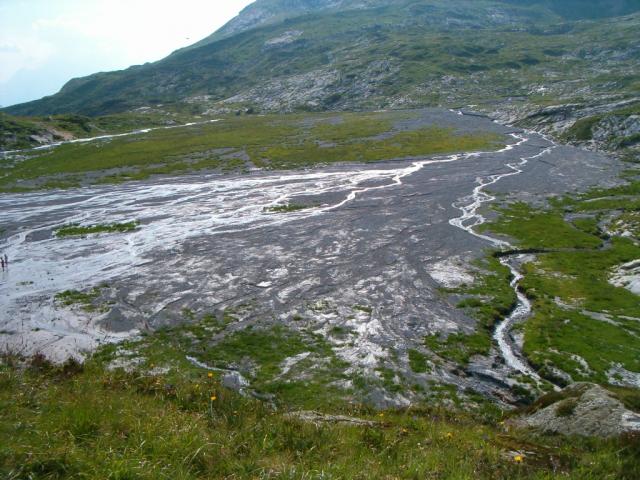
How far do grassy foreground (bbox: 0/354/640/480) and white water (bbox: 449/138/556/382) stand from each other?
552 inches

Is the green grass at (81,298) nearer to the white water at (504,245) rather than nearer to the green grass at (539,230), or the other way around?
the white water at (504,245)

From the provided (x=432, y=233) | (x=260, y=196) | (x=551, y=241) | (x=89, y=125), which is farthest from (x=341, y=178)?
(x=89, y=125)

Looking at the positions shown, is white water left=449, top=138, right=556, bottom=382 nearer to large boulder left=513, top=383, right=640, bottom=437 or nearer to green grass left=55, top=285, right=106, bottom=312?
large boulder left=513, top=383, right=640, bottom=437

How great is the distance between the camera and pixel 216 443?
9.34 metres

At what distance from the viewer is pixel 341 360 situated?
27.1 m

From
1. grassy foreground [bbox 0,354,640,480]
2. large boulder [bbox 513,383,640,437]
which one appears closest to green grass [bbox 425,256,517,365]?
large boulder [bbox 513,383,640,437]

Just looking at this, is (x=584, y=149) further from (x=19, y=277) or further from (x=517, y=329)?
(x=19, y=277)

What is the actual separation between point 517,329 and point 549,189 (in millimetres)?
52185

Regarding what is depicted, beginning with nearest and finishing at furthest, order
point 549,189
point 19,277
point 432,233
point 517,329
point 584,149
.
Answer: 1. point 517,329
2. point 19,277
3. point 432,233
4. point 549,189
5. point 584,149

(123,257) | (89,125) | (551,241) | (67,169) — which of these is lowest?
(551,241)

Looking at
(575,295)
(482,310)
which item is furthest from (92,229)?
(575,295)

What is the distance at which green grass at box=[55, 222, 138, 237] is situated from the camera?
56.3 metres

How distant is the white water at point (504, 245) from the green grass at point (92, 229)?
4526cm

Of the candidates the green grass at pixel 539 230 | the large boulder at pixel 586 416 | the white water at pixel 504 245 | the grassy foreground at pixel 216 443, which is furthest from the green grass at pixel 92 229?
the large boulder at pixel 586 416
